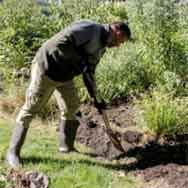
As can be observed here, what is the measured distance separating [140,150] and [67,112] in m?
1.07

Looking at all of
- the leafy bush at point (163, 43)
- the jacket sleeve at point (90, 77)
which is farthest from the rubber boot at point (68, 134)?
the leafy bush at point (163, 43)

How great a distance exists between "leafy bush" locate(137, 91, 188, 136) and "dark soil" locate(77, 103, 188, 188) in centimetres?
13

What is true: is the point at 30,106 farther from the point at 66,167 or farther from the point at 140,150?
the point at 140,150

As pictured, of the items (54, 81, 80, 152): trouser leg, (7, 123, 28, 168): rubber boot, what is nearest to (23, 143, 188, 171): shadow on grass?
(7, 123, 28, 168): rubber boot

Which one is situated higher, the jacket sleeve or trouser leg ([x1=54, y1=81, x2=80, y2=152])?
the jacket sleeve

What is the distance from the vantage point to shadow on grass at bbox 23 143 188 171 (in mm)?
7047

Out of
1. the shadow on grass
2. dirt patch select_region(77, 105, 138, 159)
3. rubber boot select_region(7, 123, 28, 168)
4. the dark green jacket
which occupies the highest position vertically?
the dark green jacket

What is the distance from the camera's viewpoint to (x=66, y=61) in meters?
6.62

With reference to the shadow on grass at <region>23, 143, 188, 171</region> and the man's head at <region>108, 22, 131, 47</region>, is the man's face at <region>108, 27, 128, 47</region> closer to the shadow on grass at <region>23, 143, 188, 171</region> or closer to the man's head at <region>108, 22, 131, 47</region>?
the man's head at <region>108, 22, 131, 47</region>

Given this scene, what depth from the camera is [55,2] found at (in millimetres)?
11367

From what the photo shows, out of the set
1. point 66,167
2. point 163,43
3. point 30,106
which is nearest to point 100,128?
point 66,167

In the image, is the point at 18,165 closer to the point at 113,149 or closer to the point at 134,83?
the point at 113,149

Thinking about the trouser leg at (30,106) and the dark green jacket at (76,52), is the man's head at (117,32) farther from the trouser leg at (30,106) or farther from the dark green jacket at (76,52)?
the trouser leg at (30,106)

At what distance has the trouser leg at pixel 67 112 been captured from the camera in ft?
23.3
